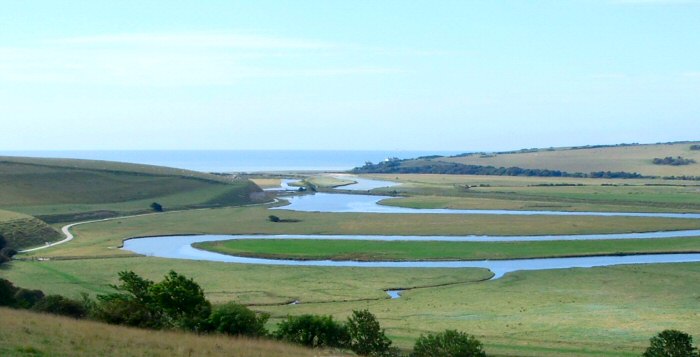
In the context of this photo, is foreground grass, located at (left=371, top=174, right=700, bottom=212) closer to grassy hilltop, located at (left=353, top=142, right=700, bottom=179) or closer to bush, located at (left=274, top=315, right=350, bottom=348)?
grassy hilltop, located at (left=353, top=142, right=700, bottom=179)

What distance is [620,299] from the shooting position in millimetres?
37438

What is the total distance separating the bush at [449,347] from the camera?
69.2 feet

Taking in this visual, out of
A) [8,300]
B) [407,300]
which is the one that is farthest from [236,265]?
[8,300]

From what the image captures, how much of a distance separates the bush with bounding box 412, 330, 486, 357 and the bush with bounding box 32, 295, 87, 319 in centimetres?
1153

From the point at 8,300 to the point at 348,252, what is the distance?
28.9 metres

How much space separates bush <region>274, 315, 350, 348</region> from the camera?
23.7 metres

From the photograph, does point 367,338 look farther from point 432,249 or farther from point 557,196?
point 557,196

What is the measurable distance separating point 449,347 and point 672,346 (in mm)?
5644

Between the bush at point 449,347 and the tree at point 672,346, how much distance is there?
14.7 ft

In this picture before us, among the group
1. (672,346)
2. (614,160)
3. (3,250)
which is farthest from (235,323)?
(614,160)

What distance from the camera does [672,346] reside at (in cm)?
2138

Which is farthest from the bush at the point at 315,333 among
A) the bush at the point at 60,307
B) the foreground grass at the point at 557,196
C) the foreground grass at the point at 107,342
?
the foreground grass at the point at 557,196

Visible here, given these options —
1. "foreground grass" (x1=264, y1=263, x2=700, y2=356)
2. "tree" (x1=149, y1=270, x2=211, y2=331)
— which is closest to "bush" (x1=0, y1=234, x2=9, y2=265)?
"foreground grass" (x1=264, y1=263, x2=700, y2=356)

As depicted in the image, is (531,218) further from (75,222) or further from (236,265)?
(75,222)
